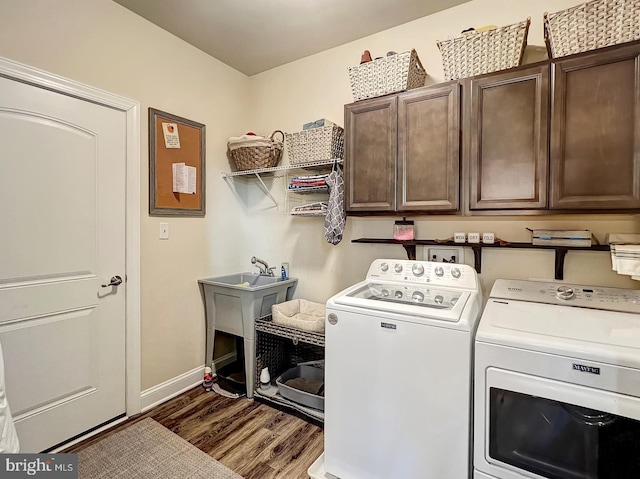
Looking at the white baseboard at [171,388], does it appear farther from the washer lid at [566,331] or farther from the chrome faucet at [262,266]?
the washer lid at [566,331]

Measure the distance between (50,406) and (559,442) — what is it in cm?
245

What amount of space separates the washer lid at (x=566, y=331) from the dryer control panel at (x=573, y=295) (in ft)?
0.21

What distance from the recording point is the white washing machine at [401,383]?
1.29m

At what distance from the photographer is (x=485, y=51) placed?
1630 mm

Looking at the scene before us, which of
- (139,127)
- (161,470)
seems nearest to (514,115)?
(139,127)

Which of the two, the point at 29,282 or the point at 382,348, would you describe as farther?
the point at 29,282

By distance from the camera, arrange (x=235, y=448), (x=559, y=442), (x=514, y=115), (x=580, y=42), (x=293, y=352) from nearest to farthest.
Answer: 1. (x=559, y=442)
2. (x=580, y=42)
3. (x=514, y=115)
4. (x=235, y=448)
5. (x=293, y=352)

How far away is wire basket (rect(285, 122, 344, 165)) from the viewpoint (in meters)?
2.21

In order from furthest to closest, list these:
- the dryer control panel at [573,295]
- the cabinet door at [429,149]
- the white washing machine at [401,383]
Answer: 1. the cabinet door at [429,149]
2. the dryer control panel at [573,295]
3. the white washing machine at [401,383]

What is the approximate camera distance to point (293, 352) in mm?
2682

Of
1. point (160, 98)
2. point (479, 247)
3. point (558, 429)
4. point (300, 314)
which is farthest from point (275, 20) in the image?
point (558, 429)

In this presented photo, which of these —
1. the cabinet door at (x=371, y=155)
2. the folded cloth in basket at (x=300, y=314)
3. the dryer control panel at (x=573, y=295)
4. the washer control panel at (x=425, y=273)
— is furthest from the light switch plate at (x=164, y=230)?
the dryer control panel at (x=573, y=295)

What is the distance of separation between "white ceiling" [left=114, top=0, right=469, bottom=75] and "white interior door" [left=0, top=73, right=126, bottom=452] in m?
0.77

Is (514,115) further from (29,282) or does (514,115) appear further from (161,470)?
(29,282)
